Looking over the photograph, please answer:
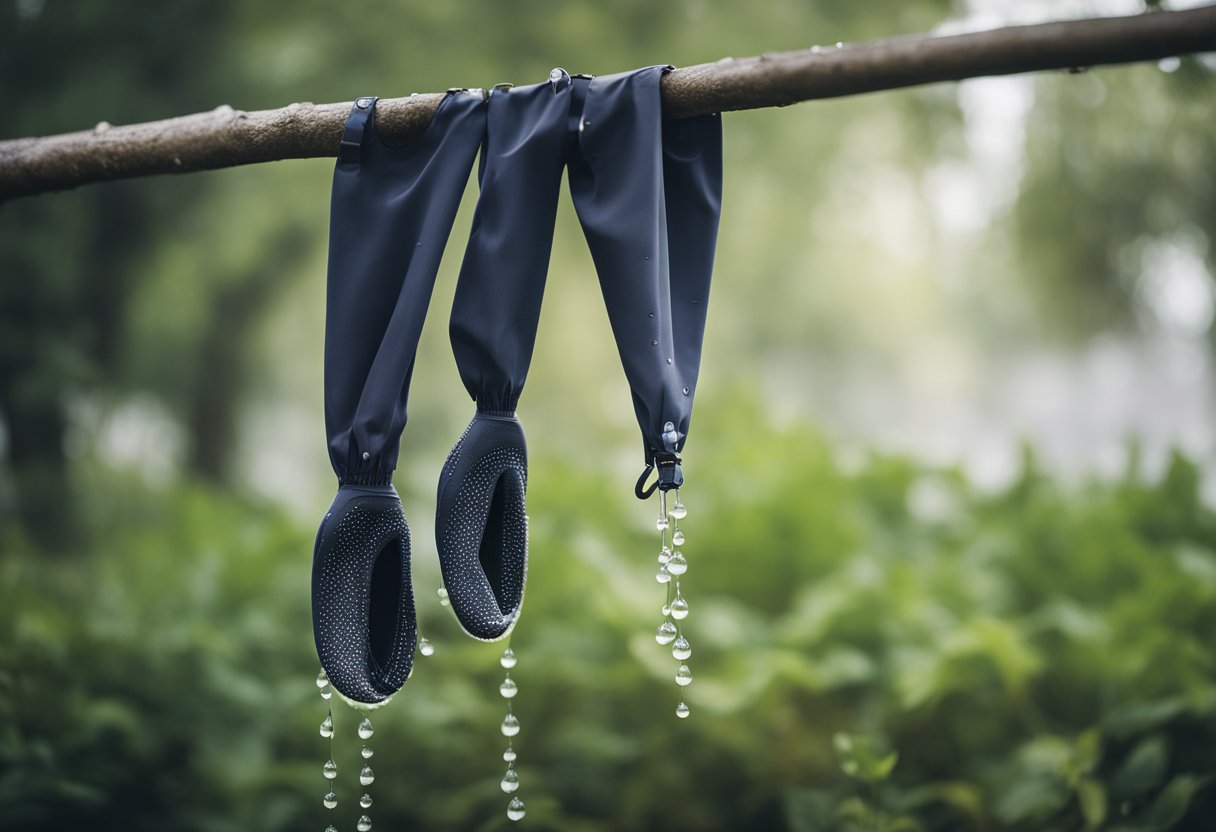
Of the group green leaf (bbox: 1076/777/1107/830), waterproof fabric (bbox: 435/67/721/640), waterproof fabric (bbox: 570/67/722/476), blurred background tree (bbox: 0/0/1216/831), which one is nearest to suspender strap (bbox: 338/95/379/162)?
waterproof fabric (bbox: 435/67/721/640)

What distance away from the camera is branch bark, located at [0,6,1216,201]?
1.26m

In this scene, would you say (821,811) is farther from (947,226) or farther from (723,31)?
(947,226)

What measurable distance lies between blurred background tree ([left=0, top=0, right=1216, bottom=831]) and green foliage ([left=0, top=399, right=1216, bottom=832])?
1 cm

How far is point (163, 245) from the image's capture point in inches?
203

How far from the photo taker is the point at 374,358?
64.9 inches

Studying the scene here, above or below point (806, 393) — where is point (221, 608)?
below

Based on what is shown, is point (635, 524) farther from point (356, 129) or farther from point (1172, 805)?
point (356, 129)

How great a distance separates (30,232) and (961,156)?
5.01 m

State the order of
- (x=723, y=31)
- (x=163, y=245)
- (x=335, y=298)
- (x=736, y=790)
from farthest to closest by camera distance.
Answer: (x=163, y=245), (x=723, y=31), (x=736, y=790), (x=335, y=298)

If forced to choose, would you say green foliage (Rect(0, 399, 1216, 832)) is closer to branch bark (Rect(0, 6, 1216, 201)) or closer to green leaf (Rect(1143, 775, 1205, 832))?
green leaf (Rect(1143, 775, 1205, 832))

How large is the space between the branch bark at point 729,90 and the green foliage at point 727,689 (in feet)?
5.15

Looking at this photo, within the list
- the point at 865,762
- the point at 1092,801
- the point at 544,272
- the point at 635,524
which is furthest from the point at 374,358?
the point at 635,524

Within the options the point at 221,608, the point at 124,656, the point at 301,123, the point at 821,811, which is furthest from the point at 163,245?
the point at 821,811

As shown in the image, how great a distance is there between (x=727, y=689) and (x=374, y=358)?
169 cm
